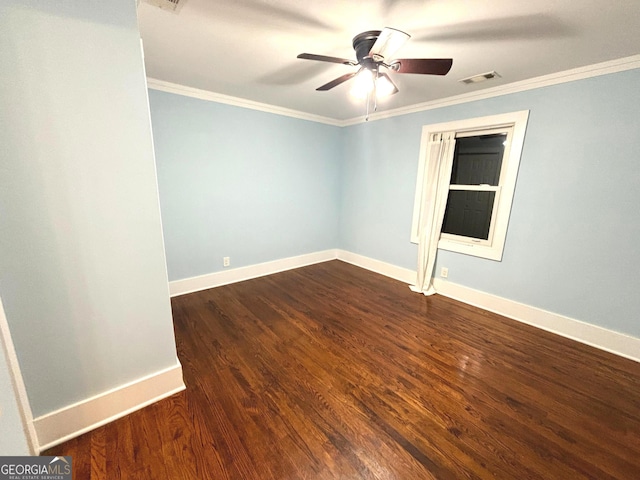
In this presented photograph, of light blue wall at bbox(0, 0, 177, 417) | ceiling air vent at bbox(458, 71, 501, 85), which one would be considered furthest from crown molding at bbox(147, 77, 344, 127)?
ceiling air vent at bbox(458, 71, 501, 85)

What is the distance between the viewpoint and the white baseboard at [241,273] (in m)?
3.18

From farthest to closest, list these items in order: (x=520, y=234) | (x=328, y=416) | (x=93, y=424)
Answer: (x=520, y=234) < (x=328, y=416) < (x=93, y=424)

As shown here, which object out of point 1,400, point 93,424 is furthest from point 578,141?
point 93,424

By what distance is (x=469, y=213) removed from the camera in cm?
311

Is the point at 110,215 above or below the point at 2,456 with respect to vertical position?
above

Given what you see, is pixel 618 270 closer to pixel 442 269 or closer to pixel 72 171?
pixel 442 269

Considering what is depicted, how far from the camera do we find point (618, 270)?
2.16 metres

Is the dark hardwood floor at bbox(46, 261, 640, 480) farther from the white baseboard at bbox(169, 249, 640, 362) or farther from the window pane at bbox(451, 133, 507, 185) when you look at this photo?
the window pane at bbox(451, 133, 507, 185)

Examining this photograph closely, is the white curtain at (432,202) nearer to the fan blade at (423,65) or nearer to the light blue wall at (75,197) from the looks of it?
the fan blade at (423,65)

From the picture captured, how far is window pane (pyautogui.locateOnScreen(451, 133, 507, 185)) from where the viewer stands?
281 cm

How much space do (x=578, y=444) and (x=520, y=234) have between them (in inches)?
71.7

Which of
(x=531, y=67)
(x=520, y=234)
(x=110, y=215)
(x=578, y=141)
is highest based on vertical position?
(x=531, y=67)

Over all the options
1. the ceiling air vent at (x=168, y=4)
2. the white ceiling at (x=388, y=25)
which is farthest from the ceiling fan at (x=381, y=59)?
the ceiling air vent at (x=168, y=4)

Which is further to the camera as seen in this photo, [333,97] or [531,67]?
[333,97]
